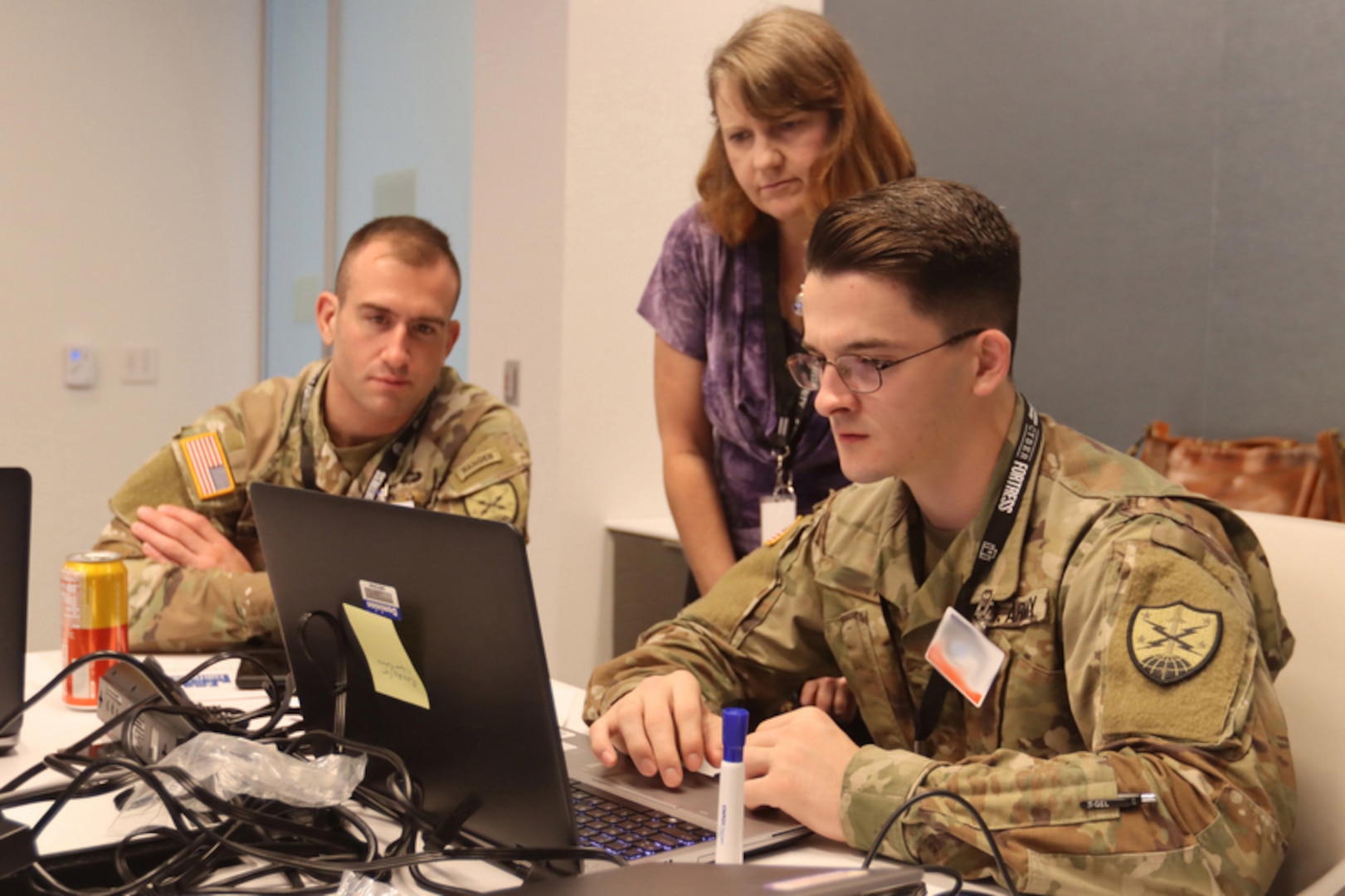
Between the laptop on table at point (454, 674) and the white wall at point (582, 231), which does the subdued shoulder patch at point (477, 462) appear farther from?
the white wall at point (582, 231)

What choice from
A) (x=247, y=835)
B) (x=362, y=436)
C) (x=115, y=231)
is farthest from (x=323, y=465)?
(x=115, y=231)

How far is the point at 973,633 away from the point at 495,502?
102 centimetres

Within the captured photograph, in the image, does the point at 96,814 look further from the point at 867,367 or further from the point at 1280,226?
the point at 1280,226

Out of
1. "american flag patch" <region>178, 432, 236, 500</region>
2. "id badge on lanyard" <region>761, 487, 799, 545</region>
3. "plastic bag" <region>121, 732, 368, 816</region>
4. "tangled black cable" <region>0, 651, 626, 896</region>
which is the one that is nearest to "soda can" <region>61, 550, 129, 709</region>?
"tangled black cable" <region>0, 651, 626, 896</region>

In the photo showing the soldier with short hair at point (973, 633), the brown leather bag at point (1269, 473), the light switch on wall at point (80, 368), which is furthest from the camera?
the light switch on wall at point (80, 368)

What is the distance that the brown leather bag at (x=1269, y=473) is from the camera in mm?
2703

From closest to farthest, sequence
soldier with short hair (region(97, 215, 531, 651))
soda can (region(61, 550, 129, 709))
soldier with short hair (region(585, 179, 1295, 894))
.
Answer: soldier with short hair (region(585, 179, 1295, 894)), soda can (region(61, 550, 129, 709)), soldier with short hair (region(97, 215, 531, 651))

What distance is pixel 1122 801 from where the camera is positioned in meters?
0.99

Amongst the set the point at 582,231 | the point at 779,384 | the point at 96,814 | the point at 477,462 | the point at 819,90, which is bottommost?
the point at 96,814

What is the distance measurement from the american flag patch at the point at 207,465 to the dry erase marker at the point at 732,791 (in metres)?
1.42

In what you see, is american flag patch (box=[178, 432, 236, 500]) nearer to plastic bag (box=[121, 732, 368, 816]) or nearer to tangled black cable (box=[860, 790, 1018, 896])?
plastic bag (box=[121, 732, 368, 816])

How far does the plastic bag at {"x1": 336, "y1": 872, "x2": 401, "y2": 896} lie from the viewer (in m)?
0.90

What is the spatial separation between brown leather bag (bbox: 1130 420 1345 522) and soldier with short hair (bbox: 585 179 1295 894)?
1.67 m

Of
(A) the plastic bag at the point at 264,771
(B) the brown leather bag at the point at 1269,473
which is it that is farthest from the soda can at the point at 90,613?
(B) the brown leather bag at the point at 1269,473
